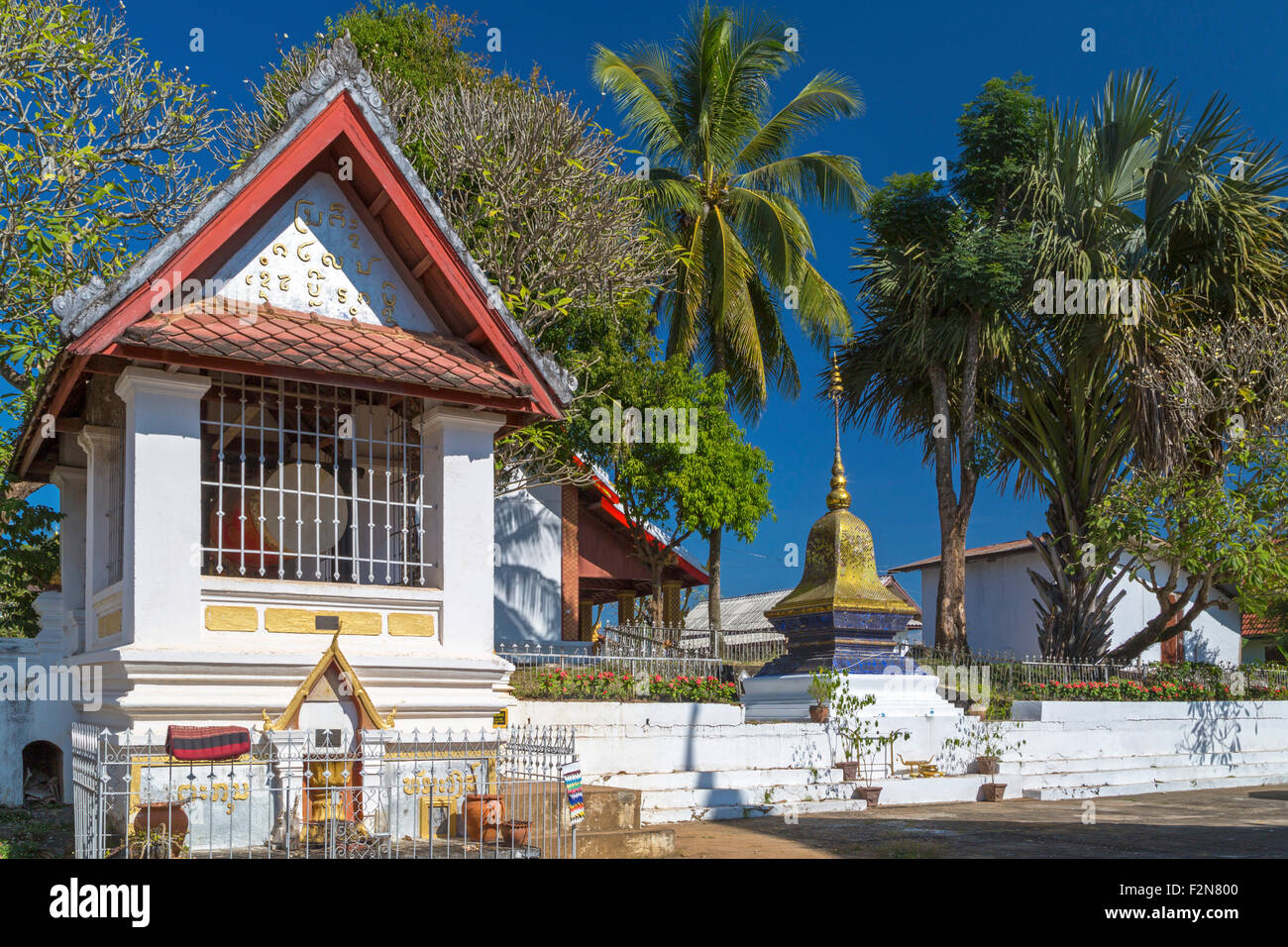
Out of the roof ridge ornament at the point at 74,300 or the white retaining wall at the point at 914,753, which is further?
the white retaining wall at the point at 914,753

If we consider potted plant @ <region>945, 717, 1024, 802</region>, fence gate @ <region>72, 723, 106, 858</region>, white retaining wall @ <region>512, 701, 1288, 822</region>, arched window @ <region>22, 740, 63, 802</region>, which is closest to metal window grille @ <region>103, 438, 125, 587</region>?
fence gate @ <region>72, 723, 106, 858</region>

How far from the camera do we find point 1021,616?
109 feet

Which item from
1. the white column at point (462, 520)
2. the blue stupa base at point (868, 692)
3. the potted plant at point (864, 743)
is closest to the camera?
the white column at point (462, 520)

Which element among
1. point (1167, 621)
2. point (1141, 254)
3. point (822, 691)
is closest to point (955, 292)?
point (1141, 254)

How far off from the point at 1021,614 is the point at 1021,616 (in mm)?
55

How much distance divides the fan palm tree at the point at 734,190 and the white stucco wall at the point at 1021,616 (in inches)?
382

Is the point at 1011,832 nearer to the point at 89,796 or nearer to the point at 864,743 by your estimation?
the point at 864,743

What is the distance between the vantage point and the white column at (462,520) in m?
10.3

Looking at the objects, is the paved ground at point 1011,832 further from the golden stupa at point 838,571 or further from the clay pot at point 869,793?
the golden stupa at point 838,571

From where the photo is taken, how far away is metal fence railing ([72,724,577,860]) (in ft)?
27.6

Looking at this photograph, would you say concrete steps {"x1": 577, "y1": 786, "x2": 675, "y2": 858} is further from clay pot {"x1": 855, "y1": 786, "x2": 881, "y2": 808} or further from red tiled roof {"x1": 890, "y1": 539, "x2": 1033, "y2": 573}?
red tiled roof {"x1": 890, "y1": 539, "x2": 1033, "y2": 573}

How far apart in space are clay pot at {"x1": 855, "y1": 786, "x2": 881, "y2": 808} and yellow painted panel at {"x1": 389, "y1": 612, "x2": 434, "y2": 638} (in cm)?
705

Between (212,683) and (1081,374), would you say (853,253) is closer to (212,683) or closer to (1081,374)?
(1081,374)

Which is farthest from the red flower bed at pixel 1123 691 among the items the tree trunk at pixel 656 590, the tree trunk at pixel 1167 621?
the tree trunk at pixel 656 590
